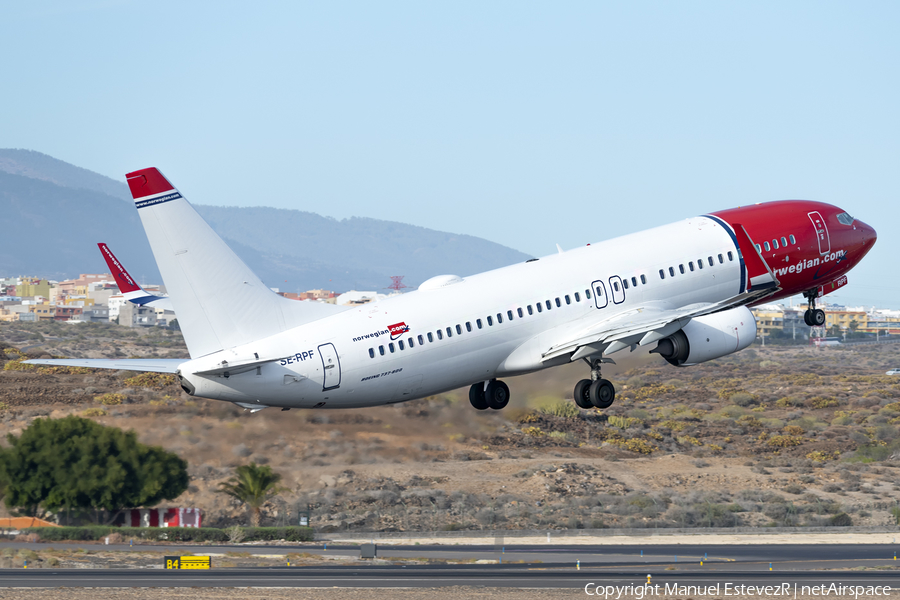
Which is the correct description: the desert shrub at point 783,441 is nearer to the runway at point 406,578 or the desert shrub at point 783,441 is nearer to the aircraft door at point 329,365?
the runway at point 406,578

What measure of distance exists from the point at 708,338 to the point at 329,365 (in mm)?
16933

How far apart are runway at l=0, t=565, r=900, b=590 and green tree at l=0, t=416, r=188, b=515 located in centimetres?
847

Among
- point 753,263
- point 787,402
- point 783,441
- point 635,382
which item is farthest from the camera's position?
point 635,382

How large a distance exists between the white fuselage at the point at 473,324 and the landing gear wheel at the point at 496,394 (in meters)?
3.34

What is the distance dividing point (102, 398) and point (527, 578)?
156 feet

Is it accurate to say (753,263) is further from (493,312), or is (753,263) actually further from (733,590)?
(733,590)

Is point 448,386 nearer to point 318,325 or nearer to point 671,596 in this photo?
point 318,325

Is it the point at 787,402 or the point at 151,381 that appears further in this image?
the point at 787,402

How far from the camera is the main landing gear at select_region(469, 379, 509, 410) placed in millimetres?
46781

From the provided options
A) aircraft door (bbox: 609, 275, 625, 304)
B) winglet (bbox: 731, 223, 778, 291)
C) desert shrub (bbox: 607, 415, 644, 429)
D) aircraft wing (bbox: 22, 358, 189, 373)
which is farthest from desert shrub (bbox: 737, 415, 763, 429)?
aircraft wing (bbox: 22, 358, 189, 373)

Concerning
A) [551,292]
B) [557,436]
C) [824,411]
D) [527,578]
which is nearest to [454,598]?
[527,578]

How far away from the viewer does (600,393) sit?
148 ft

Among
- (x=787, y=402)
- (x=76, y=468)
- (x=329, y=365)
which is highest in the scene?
(x=787, y=402)

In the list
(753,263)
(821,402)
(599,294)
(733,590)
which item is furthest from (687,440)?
(599,294)
